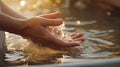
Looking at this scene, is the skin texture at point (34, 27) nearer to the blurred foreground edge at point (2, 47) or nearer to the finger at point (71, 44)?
the finger at point (71, 44)

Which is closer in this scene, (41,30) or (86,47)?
(41,30)

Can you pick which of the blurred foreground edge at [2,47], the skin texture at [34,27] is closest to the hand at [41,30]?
the skin texture at [34,27]

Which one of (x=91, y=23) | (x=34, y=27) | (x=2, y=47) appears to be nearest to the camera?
(x=34, y=27)

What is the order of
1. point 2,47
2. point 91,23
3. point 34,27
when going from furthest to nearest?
→ point 91,23
point 2,47
point 34,27

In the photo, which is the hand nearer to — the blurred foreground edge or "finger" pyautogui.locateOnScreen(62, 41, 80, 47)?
"finger" pyautogui.locateOnScreen(62, 41, 80, 47)

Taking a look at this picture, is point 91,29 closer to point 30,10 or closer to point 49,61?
point 49,61

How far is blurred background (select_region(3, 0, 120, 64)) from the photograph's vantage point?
5.82 feet

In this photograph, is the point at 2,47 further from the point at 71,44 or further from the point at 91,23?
the point at 91,23

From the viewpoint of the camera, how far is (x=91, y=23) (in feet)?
9.00

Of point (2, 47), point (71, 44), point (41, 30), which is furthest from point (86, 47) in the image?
point (2, 47)

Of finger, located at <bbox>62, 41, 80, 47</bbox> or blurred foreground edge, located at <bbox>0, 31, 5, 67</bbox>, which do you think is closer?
blurred foreground edge, located at <bbox>0, 31, 5, 67</bbox>

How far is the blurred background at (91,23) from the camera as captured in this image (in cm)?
177

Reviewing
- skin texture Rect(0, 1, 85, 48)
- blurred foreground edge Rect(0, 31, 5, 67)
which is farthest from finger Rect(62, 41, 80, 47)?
blurred foreground edge Rect(0, 31, 5, 67)

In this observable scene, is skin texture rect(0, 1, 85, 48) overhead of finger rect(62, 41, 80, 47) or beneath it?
overhead
